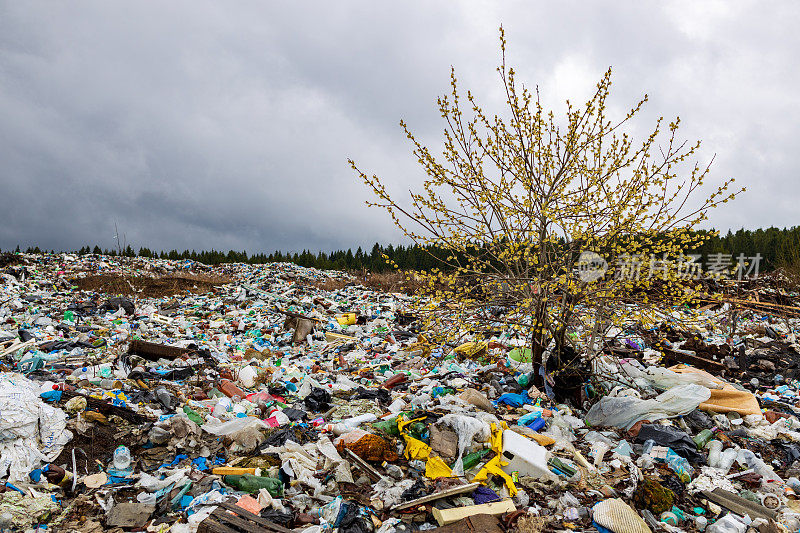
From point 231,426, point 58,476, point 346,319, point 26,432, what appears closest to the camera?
point 58,476

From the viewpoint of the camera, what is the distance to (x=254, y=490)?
3.04 metres

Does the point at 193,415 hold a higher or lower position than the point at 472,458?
lower

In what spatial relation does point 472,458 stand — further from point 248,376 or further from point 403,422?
point 248,376

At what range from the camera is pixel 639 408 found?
423 centimetres

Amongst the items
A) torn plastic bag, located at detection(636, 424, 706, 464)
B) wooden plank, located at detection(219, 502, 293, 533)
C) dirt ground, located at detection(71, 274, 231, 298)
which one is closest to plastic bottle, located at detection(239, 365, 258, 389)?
wooden plank, located at detection(219, 502, 293, 533)

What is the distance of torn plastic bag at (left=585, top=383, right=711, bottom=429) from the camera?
4.20 meters

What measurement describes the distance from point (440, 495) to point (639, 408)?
2.45 m

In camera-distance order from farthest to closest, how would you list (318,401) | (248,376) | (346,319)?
(346,319) < (248,376) < (318,401)

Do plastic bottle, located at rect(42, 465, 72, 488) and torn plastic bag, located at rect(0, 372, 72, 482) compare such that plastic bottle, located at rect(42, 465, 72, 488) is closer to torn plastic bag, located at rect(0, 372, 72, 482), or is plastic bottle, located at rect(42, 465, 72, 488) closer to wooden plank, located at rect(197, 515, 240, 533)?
torn plastic bag, located at rect(0, 372, 72, 482)

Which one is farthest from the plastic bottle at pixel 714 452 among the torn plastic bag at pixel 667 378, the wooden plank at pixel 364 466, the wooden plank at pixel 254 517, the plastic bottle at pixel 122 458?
the plastic bottle at pixel 122 458

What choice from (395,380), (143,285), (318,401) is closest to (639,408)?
(395,380)

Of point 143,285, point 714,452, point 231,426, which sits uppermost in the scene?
point 143,285

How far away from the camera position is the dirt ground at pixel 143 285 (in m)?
13.2

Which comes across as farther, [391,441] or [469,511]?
[391,441]
